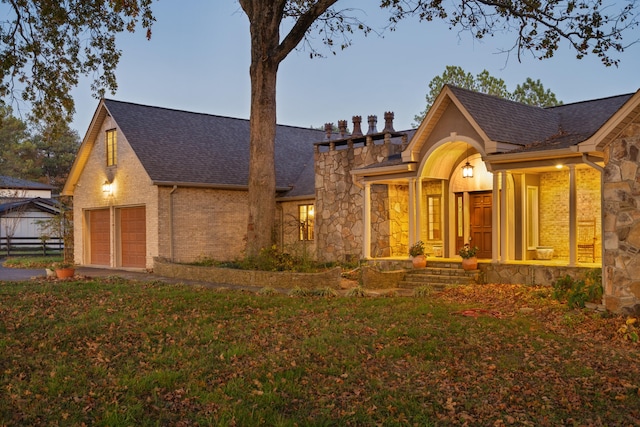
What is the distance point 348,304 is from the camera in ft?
39.4

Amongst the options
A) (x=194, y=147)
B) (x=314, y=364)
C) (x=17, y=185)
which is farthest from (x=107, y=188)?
(x=17, y=185)

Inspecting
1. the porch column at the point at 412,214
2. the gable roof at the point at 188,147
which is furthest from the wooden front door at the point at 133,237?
the porch column at the point at 412,214

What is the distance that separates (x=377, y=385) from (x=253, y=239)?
10.9 meters

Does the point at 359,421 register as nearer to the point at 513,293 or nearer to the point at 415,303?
the point at 415,303

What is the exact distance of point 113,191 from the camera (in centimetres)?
2277

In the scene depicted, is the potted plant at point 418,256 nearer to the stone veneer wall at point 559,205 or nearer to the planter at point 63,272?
the stone veneer wall at point 559,205

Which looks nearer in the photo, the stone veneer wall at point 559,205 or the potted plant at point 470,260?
the potted plant at point 470,260

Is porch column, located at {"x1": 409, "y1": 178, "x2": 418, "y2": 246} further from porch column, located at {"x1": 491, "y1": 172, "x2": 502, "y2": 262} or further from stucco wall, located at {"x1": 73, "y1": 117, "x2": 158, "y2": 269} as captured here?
stucco wall, located at {"x1": 73, "y1": 117, "x2": 158, "y2": 269}

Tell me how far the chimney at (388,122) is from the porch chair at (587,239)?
22.4ft

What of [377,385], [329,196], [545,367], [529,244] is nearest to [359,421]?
[377,385]

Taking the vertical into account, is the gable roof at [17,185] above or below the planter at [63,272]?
above

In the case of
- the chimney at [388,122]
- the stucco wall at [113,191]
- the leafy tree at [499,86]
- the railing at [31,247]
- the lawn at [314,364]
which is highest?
the leafy tree at [499,86]

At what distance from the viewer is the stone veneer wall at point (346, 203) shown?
1897 centimetres

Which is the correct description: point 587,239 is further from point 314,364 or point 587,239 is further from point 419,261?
point 314,364
